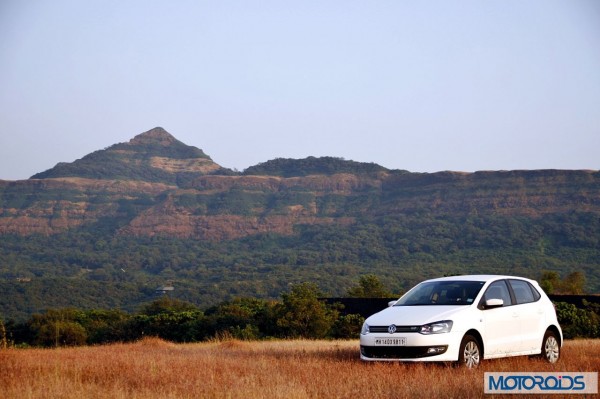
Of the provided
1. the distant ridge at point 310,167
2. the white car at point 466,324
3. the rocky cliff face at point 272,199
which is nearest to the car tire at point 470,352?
the white car at point 466,324

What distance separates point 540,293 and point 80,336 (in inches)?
1110

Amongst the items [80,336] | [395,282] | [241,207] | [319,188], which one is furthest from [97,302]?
[319,188]

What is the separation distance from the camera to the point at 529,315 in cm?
1352

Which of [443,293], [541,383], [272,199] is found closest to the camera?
[541,383]

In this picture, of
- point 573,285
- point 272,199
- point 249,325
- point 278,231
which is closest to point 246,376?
point 249,325

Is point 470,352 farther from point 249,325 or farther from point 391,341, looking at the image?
point 249,325

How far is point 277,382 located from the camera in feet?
36.3

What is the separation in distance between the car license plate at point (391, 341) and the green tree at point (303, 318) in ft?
51.7

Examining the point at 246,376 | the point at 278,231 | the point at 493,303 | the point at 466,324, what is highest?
the point at 278,231

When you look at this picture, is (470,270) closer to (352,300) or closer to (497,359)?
(352,300)

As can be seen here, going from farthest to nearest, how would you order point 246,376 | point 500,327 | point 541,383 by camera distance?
1. point 500,327
2. point 246,376
3. point 541,383

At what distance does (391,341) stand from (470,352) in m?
1.24

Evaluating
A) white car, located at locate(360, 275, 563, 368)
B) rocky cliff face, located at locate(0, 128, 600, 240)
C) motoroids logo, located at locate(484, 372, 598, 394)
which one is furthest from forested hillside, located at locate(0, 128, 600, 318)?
motoroids logo, located at locate(484, 372, 598, 394)

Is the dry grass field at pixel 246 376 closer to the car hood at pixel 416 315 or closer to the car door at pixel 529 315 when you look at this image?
the car door at pixel 529 315
